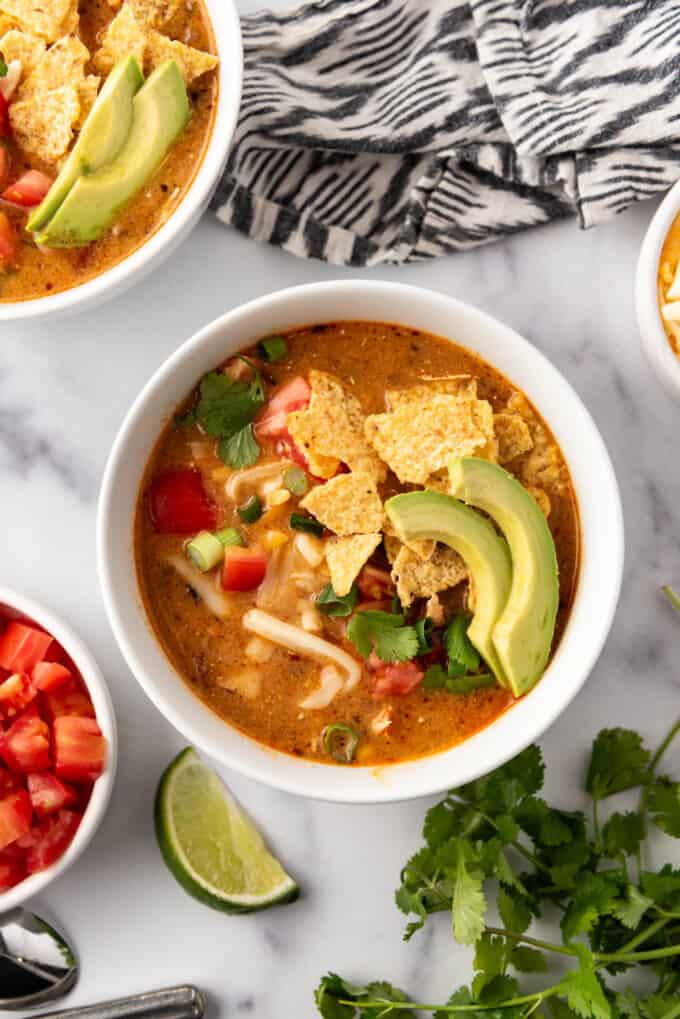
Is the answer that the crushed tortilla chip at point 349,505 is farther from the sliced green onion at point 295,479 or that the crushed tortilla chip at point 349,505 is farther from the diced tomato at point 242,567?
the diced tomato at point 242,567

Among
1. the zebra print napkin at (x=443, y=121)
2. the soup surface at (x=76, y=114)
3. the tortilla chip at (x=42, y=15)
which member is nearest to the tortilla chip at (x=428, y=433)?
Result: the zebra print napkin at (x=443, y=121)

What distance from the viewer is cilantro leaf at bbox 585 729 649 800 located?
3396mm

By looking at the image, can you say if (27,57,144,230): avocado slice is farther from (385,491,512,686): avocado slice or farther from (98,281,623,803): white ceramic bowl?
(385,491,512,686): avocado slice

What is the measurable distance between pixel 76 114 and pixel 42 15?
0.28 m

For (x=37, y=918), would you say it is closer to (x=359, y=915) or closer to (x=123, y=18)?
(x=359, y=915)

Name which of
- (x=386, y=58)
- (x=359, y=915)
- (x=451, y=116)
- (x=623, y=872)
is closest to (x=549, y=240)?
(x=451, y=116)

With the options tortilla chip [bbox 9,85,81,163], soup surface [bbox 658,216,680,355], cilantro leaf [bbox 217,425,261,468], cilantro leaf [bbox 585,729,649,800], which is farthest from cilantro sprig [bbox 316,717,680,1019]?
tortilla chip [bbox 9,85,81,163]

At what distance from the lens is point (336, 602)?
309cm

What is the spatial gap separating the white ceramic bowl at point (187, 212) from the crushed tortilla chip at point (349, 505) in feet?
2.44

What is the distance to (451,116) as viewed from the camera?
344 cm

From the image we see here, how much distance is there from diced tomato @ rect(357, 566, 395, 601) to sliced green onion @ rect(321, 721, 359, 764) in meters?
0.34

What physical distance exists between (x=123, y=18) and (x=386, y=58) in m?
0.76

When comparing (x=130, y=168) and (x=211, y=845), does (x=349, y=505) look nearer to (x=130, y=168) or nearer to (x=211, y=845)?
(x=130, y=168)

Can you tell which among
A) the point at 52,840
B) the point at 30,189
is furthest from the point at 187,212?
the point at 52,840
